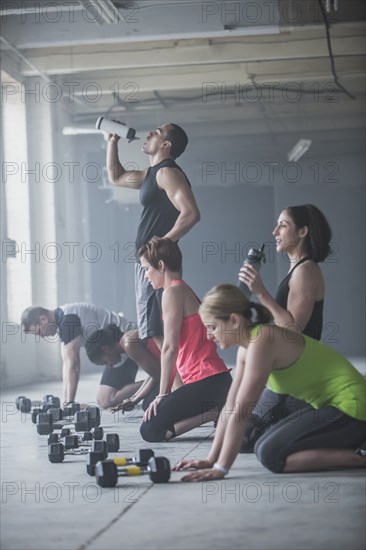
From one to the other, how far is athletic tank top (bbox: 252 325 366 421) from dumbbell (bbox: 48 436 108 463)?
2.35 feet

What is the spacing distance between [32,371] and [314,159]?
3.39m

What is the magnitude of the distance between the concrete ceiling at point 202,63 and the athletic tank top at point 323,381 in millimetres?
3699

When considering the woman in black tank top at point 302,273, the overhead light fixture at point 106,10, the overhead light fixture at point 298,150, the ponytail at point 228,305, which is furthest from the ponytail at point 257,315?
the overhead light fixture at point 298,150

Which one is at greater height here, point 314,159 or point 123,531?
point 314,159

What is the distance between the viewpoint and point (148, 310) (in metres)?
4.08

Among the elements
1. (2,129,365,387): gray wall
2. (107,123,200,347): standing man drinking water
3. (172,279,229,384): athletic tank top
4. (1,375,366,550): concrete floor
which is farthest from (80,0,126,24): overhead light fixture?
(1,375,366,550): concrete floor

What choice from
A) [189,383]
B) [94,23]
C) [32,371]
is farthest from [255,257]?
[32,371]

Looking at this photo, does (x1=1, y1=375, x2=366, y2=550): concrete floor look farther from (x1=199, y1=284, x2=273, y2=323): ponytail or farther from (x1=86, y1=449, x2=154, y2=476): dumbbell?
(x1=199, y1=284, x2=273, y2=323): ponytail

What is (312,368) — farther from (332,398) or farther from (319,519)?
(319,519)

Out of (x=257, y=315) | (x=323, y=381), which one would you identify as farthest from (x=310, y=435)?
(x=257, y=315)

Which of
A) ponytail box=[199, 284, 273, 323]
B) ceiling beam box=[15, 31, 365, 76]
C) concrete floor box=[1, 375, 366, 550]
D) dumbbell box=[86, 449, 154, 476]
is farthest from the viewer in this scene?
ceiling beam box=[15, 31, 365, 76]

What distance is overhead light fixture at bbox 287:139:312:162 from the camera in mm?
8508

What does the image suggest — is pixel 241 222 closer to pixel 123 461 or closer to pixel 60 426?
pixel 60 426

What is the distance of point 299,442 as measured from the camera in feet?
9.11
